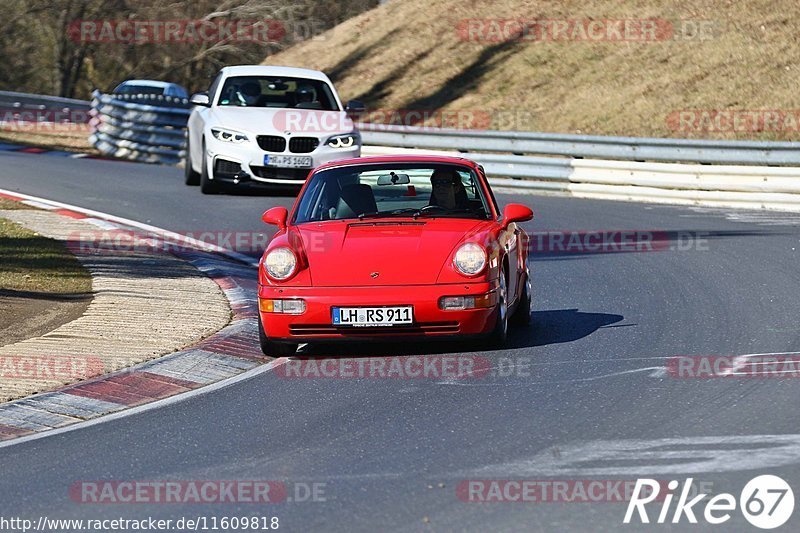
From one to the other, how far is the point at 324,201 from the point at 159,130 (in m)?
16.4

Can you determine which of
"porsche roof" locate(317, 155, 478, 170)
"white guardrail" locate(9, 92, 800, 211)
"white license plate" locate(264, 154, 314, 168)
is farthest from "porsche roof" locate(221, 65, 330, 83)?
"porsche roof" locate(317, 155, 478, 170)

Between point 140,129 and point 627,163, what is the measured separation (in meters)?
9.99

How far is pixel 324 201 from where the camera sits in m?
10.0

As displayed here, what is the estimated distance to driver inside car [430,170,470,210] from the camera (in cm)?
988

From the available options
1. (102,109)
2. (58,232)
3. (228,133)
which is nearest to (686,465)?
(58,232)

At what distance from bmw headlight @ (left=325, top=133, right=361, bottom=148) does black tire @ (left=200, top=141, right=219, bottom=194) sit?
1.66m

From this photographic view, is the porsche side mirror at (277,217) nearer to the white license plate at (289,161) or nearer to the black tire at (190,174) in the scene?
the white license plate at (289,161)

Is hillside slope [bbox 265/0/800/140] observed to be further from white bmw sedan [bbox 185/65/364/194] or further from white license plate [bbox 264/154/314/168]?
white license plate [bbox 264/154/314/168]

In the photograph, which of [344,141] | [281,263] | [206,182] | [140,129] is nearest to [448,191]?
[281,263]

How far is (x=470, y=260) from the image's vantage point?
8938 mm

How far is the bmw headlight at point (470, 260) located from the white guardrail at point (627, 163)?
10482 millimetres

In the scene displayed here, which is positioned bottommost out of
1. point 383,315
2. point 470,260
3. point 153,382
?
point 153,382

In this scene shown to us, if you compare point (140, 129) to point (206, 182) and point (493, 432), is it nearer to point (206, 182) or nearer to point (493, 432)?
point (206, 182)

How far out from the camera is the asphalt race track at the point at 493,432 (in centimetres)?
566
